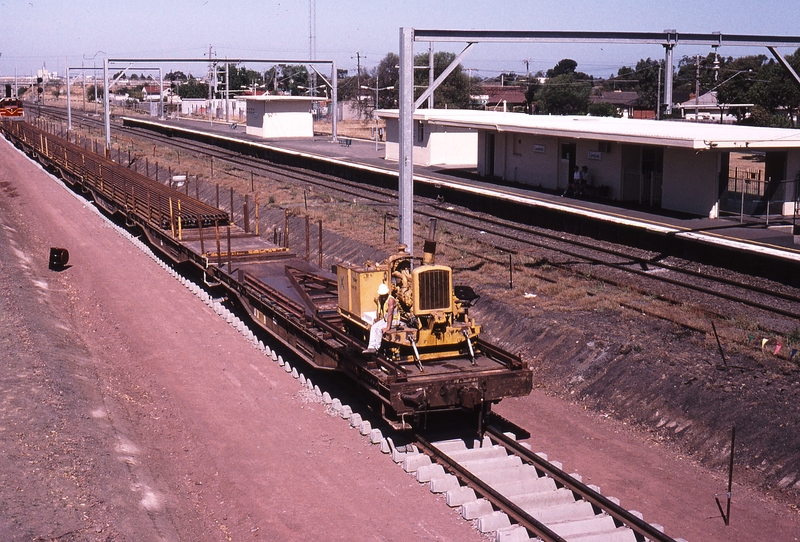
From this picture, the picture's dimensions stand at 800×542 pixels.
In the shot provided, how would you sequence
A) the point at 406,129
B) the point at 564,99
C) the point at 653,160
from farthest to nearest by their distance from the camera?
the point at 564,99
the point at 653,160
the point at 406,129

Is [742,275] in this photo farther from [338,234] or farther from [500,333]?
[338,234]

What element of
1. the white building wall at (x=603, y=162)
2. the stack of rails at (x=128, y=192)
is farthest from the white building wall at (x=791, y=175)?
the stack of rails at (x=128, y=192)

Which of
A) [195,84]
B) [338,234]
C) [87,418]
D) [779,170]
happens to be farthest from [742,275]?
[195,84]

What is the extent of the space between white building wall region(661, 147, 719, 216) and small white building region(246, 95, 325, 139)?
3757cm

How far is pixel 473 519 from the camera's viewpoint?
940cm

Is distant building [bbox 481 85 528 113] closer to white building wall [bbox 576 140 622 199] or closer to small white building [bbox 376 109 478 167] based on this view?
small white building [bbox 376 109 478 167]

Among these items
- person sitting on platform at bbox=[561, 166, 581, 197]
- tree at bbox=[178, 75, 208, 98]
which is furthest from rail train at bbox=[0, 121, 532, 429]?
tree at bbox=[178, 75, 208, 98]

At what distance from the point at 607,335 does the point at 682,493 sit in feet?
16.2

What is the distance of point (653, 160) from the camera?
96.0 feet

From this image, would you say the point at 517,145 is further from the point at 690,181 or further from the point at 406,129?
the point at 406,129

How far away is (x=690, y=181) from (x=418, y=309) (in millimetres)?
18557

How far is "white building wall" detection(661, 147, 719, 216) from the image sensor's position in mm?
26250

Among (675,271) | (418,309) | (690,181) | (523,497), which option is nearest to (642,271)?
(675,271)

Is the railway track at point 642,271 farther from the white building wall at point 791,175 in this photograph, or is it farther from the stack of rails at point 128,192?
the stack of rails at point 128,192
